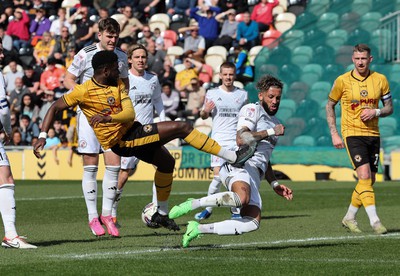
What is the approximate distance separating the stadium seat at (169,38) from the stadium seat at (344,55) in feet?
18.4

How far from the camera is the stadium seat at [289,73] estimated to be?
3081 cm

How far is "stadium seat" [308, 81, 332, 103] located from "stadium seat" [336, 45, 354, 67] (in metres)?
0.96

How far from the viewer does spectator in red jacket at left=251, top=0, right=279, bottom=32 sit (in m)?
31.2

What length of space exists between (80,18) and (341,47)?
937 cm

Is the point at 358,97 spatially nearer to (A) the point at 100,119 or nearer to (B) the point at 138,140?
(B) the point at 138,140

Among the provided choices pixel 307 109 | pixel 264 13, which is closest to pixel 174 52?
pixel 264 13

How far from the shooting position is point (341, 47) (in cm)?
3061

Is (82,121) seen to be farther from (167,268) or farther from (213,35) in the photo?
(213,35)

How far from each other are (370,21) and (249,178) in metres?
20.5

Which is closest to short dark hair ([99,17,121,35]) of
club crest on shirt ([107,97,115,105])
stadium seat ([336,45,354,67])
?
→ club crest on shirt ([107,97,115,105])

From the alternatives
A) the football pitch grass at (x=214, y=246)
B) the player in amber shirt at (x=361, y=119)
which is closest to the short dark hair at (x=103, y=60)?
the football pitch grass at (x=214, y=246)

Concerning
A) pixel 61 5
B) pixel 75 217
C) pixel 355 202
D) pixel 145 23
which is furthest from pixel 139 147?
pixel 61 5

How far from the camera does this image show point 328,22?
103 feet

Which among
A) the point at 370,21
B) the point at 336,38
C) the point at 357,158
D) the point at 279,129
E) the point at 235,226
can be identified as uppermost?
the point at 370,21
